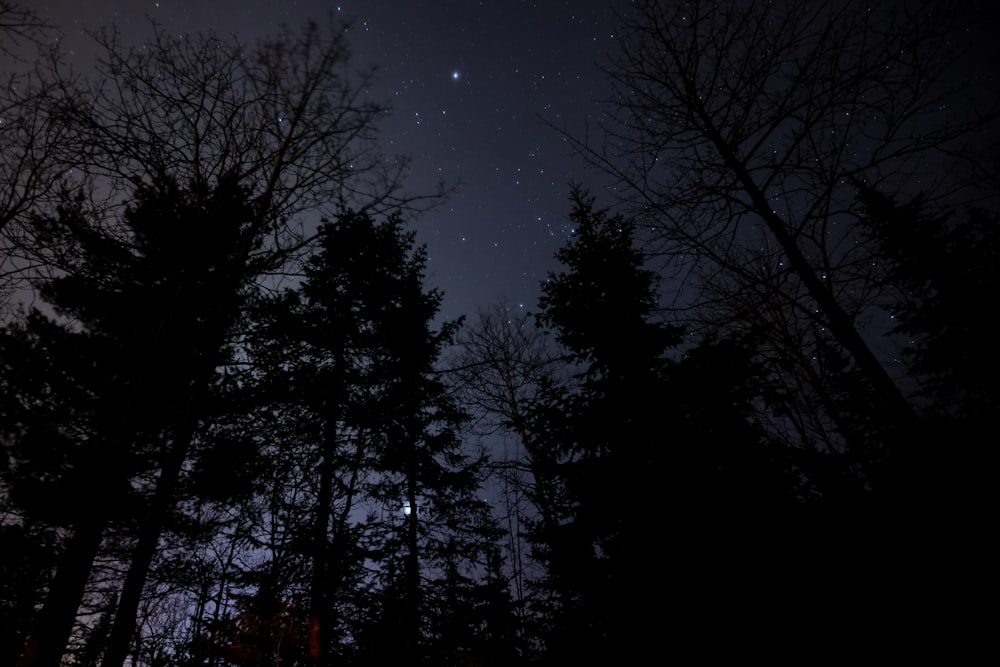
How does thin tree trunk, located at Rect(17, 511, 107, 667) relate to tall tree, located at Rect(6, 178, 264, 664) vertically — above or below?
below

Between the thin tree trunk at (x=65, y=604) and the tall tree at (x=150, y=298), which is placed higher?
the tall tree at (x=150, y=298)

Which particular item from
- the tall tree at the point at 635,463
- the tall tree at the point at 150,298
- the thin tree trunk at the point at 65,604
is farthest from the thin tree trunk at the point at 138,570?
the tall tree at the point at 635,463

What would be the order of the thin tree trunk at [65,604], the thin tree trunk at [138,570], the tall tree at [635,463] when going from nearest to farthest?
the thin tree trunk at [65,604] < the thin tree trunk at [138,570] < the tall tree at [635,463]

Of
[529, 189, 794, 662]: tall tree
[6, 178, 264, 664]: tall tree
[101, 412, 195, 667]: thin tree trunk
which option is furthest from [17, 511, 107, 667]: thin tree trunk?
[529, 189, 794, 662]: tall tree

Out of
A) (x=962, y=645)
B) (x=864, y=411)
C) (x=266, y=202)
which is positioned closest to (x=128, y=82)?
(x=266, y=202)

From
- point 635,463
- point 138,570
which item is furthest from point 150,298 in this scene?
point 635,463

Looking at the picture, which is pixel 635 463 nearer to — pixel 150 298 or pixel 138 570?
pixel 138 570

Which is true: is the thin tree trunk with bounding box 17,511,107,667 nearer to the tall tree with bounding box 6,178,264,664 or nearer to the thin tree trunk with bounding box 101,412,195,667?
the tall tree with bounding box 6,178,264,664

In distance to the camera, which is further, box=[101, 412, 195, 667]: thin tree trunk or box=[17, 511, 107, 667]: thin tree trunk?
box=[101, 412, 195, 667]: thin tree trunk

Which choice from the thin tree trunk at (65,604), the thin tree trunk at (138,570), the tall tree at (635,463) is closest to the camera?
the thin tree trunk at (65,604)

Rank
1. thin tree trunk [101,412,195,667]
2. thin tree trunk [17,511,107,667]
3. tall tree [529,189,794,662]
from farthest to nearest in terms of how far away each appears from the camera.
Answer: tall tree [529,189,794,662], thin tree trunk [101,412,195,667], thin tree trunk [17,511,107,667]

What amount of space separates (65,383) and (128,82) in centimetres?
835

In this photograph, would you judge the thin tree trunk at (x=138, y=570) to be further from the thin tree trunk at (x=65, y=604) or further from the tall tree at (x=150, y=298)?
the thin tree trunk at (x=65, y=604)

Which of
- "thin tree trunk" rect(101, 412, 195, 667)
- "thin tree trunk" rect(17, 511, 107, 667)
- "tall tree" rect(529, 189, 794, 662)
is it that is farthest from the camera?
"tall tree" rect(529, 189, 794, 662)
